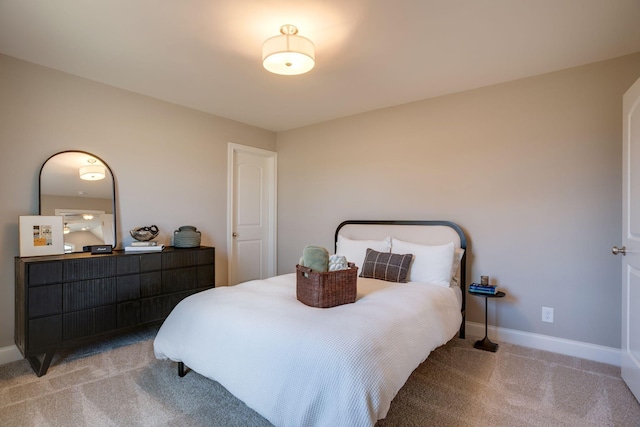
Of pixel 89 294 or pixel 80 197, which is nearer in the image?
pixel 89 294

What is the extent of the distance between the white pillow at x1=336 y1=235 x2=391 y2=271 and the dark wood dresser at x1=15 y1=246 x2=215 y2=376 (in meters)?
1.57

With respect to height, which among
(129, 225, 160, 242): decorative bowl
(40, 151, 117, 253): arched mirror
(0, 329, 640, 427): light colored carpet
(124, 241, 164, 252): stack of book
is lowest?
(0, 329, 640, 427): light colored carpet

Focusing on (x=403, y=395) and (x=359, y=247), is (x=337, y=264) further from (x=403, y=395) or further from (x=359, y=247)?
(x=359, y=247)

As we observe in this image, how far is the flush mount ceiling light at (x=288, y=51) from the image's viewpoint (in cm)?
201

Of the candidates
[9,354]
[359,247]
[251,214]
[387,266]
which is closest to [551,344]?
[387,266]

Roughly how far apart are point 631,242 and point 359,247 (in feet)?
6.66

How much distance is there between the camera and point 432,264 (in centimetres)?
277

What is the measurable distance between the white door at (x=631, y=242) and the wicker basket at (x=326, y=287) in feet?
5.75

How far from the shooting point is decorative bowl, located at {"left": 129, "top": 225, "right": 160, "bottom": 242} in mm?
3059

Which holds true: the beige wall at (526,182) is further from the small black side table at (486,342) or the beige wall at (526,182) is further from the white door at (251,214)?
the white door at (251,214)

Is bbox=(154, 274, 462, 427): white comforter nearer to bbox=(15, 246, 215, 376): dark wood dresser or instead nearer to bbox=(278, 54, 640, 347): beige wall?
bbox=(15, 246, 215, 376): dark wood dresser

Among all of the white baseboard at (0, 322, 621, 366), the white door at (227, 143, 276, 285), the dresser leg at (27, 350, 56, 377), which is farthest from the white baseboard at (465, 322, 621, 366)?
the dresser leg at (27, 350, 56, 377)

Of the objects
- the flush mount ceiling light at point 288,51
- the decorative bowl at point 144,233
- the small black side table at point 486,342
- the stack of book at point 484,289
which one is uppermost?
the flush mount ceiling light at point 288,51

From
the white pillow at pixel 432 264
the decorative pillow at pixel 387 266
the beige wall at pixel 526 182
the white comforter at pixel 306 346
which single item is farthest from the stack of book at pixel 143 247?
the white pillow at pixel 432 264
